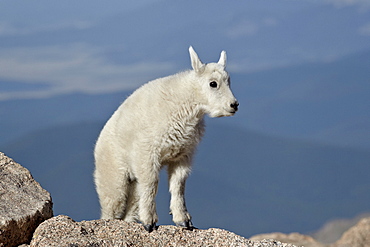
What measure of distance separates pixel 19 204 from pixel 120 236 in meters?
1.31

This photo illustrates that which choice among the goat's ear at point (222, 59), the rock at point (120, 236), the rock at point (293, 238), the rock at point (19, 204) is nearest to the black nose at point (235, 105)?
the goat's ear at point (222, 59)

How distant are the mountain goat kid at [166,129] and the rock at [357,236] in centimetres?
395

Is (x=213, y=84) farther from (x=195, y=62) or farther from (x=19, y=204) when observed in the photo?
(x=19, y=204)

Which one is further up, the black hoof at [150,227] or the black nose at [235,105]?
the black nose at [235,105]

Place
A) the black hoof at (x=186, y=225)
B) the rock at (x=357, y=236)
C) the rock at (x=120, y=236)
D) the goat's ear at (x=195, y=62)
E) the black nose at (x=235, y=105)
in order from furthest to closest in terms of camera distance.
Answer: the rock at (x=357, y=236)
the black hoof at (x=186, y=225)
the goat's ear at (x=195, y=62)
the black nose at (x=235, y=105)
the rock at (x=120, y=236)

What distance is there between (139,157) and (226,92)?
4.33 feet

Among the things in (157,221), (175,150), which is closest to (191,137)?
(175,150)

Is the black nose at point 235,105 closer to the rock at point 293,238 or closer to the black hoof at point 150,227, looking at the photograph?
the black hoof at point 150,227

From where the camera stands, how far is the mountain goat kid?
5.95 m

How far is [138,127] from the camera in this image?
19.9 feet

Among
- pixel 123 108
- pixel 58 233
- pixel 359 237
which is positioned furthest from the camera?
pixel 359 237

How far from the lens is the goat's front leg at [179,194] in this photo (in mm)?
6133

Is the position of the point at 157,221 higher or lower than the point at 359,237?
lower

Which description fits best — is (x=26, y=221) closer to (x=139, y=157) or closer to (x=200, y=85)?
(x=139, y=157)
